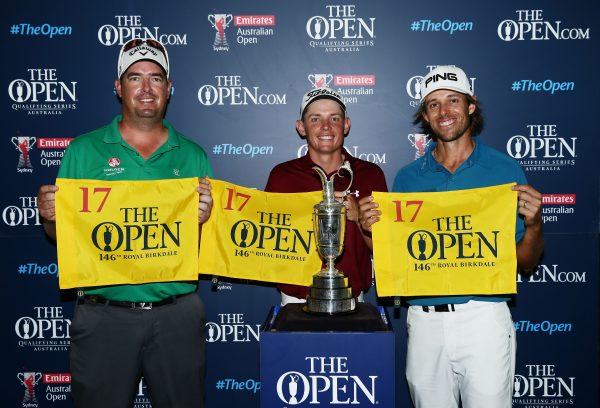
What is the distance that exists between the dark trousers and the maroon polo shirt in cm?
55

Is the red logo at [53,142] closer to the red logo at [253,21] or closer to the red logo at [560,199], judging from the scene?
the red logo at [253,21]

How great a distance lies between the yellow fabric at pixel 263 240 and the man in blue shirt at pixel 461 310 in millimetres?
351

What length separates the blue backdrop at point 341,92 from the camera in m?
3.20

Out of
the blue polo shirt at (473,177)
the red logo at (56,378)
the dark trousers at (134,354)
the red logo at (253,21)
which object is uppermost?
the red logo at (253,21)

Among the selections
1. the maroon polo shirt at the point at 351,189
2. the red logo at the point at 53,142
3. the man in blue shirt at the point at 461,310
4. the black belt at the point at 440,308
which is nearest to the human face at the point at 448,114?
the man in blue shirt at the point at 461,310

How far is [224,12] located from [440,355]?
232 centimetres

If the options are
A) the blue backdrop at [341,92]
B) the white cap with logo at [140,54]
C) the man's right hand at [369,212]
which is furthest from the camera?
the blue backdrop at [341,92]

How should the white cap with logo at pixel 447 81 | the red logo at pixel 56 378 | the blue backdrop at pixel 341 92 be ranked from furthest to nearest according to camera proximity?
the red logo at pixel 56 378 → the blue backdrop at pixel 341 92 → the white cap with logo at pixel 447 81

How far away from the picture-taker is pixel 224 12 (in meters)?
3.21

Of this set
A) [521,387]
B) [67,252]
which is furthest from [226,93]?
[521,387]

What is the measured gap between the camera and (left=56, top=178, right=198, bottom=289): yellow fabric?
7.16 feet

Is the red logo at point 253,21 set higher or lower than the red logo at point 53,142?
higher

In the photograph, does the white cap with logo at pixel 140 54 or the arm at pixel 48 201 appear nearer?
the arm at pixel 48 201

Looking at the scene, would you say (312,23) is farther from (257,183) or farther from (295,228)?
(295,228)
